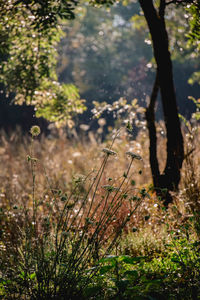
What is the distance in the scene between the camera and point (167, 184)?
4.35 metres

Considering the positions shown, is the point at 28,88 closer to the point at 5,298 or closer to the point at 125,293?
the point at 5,298

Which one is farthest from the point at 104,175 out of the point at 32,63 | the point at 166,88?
the point at 32,63

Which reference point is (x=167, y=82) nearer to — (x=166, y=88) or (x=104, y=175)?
(x=166, y=88)

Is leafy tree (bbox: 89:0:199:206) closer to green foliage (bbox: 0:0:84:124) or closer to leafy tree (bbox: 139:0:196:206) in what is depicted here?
leafy tree (bbox: 139:0:196:206)

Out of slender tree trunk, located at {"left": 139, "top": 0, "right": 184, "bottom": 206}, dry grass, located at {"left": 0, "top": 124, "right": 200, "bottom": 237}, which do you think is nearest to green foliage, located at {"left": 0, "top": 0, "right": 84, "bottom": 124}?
dry grass, located at {"left": 0, "top": 124, "right": 200, "bottom": 237}

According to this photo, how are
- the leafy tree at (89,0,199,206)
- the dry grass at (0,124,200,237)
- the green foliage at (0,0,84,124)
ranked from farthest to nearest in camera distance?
the green foliage at (0,0,84,124) < the leafy tree at (89,0,199,206) < the dry grass at (0,124,200,237)

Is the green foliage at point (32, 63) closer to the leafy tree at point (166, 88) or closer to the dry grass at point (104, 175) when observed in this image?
the dry grass at point (104, 175)

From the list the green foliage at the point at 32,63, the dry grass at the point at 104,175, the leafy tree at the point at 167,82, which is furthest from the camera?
the green foliage at the point at 32,63

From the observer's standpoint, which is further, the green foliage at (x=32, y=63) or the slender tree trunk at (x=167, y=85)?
the green foliage at (x=32, y=63)

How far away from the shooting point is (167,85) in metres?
4.11

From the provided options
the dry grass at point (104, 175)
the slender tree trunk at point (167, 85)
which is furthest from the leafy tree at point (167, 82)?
the dry grass at point (104, 175)

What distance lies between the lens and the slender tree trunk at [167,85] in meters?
4.01

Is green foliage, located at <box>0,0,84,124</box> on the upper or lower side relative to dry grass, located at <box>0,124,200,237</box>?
upper

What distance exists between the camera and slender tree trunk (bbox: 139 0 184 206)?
4008 mm
